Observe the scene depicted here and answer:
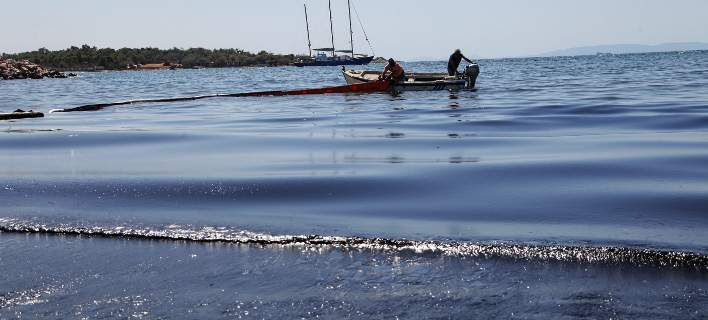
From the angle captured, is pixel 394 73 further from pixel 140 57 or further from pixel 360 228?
pixel 140 57

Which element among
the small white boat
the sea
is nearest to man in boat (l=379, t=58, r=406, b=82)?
the small white boat

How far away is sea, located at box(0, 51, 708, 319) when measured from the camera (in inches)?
160

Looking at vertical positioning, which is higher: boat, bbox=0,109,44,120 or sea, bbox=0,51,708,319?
boat, bbox=0,109,44,120

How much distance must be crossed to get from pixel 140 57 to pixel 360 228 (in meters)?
157

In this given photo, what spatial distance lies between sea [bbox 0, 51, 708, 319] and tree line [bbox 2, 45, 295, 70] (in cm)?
13218

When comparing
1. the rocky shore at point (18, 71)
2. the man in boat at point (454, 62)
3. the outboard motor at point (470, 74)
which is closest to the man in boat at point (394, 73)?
the outboard motor at point (470, 74)

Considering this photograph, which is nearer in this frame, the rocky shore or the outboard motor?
the outboard motor

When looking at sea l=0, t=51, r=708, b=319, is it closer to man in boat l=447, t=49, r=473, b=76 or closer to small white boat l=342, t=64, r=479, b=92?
small white boat l=342, t=64, r=479, b=92

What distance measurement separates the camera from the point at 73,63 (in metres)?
135

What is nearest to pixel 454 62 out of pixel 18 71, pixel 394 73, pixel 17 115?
pixel 394 73

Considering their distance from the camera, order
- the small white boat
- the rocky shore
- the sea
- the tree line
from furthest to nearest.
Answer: the tree line, the rocky shore, the small white boat, the sea

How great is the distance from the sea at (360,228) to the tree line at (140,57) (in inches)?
5204

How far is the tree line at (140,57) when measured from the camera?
136m

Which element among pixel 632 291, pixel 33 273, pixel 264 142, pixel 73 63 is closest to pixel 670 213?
pixel 632 291
